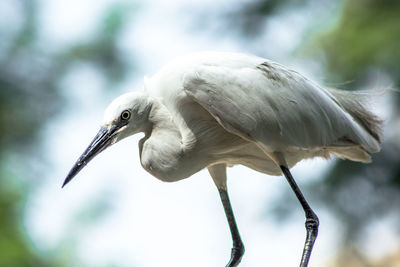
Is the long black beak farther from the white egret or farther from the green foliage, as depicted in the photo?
the green foliage

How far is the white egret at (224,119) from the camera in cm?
192

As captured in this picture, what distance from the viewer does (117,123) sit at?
1.97 m

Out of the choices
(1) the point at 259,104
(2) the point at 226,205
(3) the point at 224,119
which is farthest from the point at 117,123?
(2) the point at 226,205

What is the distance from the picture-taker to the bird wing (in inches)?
74.9

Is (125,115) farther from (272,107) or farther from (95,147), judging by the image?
(272,107)

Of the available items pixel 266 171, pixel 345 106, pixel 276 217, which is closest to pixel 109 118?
pixel 266 171

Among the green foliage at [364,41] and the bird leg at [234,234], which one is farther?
the green foliage at [364,41]

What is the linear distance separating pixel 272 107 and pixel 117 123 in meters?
0.48

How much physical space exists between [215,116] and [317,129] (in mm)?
376

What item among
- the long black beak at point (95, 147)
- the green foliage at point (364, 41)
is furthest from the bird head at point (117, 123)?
the green foliage at point (364, 41)

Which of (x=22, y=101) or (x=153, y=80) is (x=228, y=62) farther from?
(x=22, y=101)

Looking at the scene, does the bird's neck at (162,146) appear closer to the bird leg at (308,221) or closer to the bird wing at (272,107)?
the bird wing at (272,107)

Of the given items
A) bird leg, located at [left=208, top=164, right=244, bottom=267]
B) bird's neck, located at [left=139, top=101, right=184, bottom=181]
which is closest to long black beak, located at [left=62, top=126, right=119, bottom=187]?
bird's neck, located at [left=139, top=101, right=184, bottom=181]

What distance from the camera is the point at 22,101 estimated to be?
7094mm
